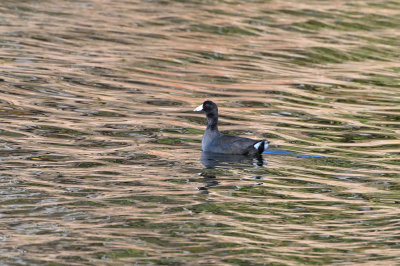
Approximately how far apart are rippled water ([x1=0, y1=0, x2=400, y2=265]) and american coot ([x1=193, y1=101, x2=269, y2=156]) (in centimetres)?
22

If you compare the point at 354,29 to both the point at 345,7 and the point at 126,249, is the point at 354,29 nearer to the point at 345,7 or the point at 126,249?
the point at 345,7

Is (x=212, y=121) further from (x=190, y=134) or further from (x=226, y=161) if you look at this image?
(x=226, y=161)

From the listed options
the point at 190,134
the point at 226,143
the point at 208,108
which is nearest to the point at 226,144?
the point at 226,143

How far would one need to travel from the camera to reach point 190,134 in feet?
56.0

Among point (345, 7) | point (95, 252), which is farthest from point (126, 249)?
point (345, 7)

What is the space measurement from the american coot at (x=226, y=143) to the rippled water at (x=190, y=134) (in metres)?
0.22

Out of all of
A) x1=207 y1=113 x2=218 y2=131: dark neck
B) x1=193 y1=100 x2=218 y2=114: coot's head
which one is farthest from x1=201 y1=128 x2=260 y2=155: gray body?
x1=193 y1=100 x2=218 y2=114: coot's head

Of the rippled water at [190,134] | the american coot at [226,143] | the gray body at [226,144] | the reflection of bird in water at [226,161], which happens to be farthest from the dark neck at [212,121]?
the reflection of bird in water at [226,161]

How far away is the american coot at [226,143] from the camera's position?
15.0m

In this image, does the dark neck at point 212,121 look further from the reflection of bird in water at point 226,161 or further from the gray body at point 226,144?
the reflection of bird in water at point 226,161

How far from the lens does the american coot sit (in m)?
15.0

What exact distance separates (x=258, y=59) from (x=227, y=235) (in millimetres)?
15656

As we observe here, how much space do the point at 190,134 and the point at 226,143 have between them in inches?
69.6

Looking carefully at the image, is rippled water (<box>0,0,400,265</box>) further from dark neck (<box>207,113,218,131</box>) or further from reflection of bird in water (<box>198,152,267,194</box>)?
dark neck (<box>207,113,218,131</box>)
